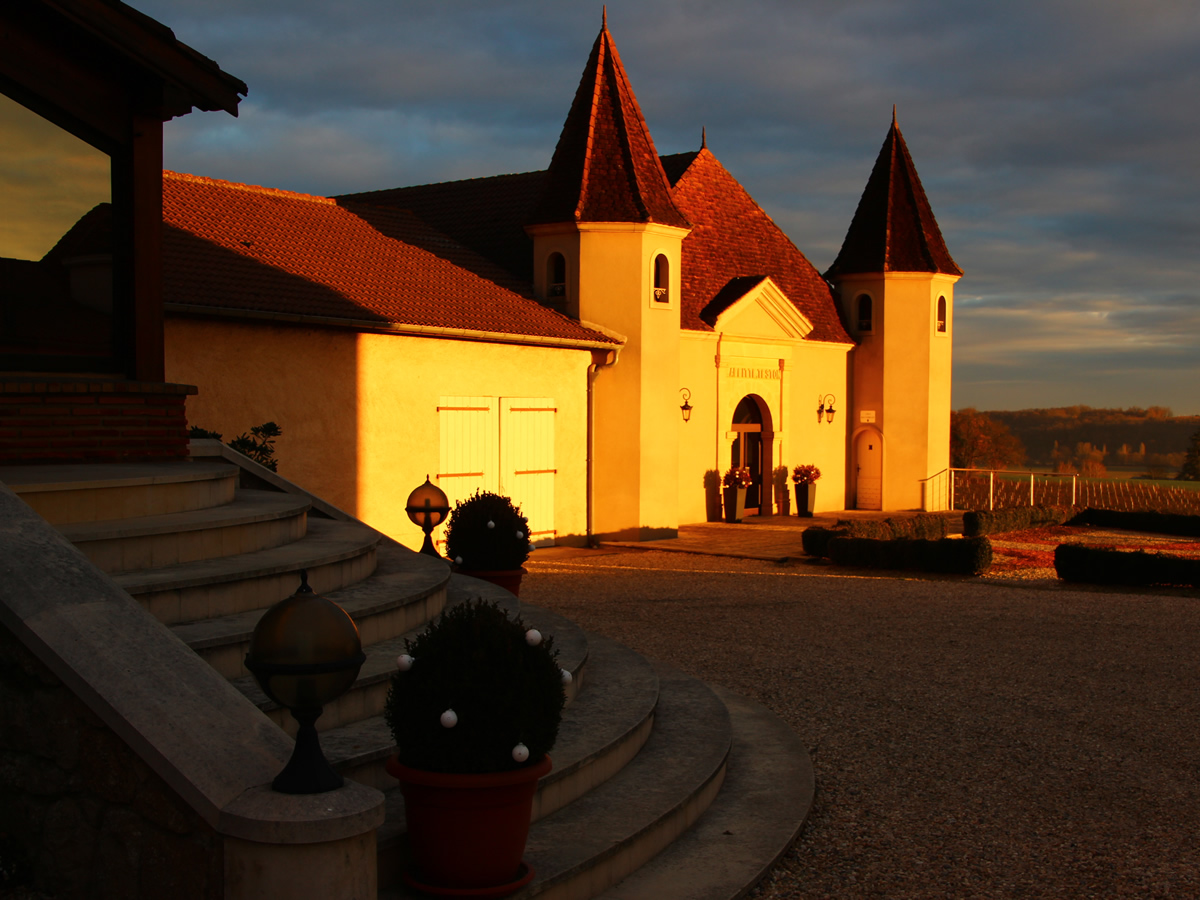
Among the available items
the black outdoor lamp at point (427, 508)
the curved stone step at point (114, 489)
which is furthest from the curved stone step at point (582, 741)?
the black outdoor lamp at point (427, 508)

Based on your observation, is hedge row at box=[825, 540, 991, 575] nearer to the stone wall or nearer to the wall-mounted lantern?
the wall-mounted lantern

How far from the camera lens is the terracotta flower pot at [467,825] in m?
3.70

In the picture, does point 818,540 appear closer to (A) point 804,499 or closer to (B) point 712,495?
(B) point 712,495

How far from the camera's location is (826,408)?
996 inches

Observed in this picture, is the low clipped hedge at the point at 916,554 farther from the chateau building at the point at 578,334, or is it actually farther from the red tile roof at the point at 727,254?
the red tile roof at the point at 727,254

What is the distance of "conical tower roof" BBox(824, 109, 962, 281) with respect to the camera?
25625mm

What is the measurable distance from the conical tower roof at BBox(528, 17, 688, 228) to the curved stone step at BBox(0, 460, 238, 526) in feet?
41.7

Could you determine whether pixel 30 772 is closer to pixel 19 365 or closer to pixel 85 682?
pixel 85 682

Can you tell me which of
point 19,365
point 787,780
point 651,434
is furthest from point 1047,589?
point 19,365

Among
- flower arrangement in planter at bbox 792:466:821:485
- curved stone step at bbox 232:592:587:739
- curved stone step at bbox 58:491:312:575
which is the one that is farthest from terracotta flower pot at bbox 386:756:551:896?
flower arrangement in planter at bbox 792:466:821:485

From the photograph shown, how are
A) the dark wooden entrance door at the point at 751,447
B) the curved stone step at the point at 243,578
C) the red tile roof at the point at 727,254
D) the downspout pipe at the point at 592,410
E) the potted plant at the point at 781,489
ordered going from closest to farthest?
the curved stone step at the point at 243,578, the downspout pipe at the point at 592,410, the red tile roof at the point at 727,254, the dark wooden entrance door at the point at 751,447, the potted plant at the point at 781,489

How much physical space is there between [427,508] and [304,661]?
5745mm

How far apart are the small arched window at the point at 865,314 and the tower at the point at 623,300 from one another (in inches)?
326

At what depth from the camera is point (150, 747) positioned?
3373mm
